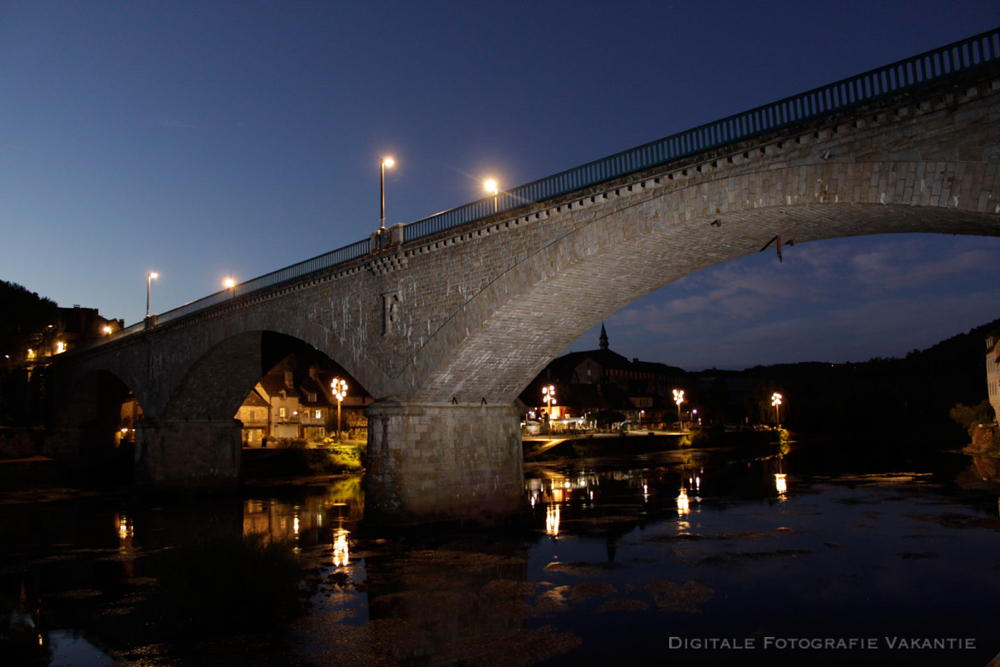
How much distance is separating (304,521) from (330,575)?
31.6 ft

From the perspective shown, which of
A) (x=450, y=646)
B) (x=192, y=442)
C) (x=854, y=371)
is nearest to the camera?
(x=450, y=646)

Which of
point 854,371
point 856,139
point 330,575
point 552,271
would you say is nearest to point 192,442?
point 330,575

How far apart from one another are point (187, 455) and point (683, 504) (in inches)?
971

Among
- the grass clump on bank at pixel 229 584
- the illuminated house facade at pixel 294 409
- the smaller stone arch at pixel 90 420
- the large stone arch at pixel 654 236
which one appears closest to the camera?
the large stone arch at pixel 654 236

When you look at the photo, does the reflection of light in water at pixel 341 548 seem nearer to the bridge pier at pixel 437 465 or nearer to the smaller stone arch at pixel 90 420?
the bridge pier at pixel 437 465

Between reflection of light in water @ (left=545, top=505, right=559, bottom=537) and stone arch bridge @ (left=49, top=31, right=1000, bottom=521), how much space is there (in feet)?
4.83

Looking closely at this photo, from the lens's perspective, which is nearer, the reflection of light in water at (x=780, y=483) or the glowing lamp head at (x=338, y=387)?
the reflection of light in water at (x=780, y=483)

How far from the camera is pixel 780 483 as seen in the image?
106ft

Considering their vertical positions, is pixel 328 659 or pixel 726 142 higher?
pixel 726 142

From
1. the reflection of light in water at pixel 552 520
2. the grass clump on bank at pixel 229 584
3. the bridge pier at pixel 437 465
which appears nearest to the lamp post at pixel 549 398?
the reflection of light in water at pixel 552 520

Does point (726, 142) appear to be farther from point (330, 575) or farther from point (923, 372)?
point (923, 372)

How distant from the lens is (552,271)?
16.0 m

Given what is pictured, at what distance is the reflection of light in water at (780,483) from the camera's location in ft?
94.6

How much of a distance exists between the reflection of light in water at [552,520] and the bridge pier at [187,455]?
1826cm
